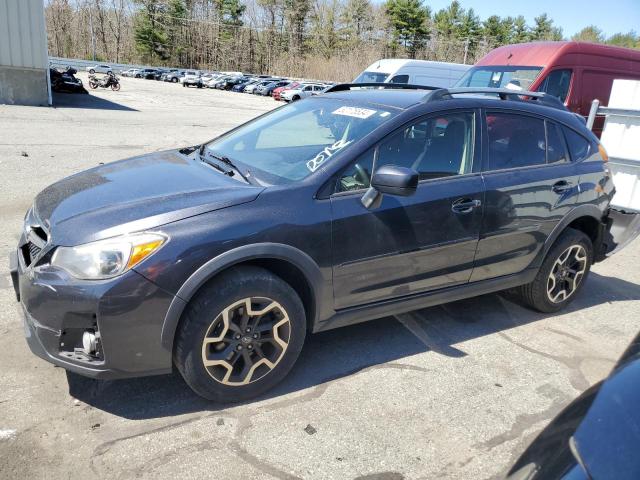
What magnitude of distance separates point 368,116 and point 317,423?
1971 mm

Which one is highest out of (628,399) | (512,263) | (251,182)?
(251,182)

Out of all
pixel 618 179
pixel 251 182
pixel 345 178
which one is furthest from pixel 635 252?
pixel 251 182

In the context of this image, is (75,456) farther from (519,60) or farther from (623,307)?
(519,60)

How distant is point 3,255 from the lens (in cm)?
477

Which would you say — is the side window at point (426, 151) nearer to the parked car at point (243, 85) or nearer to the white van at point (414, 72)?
the white van at point (414, 72)

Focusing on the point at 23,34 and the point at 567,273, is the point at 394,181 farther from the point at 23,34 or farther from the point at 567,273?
the point at 23,34

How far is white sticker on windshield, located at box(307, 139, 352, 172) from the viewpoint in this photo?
125 inches

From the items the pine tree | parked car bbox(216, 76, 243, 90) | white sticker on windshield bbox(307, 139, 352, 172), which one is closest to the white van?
white sticker on windshield bbox(307, 139, 352, 172)

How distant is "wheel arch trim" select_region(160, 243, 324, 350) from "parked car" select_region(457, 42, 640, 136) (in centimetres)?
808

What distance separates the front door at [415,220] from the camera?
10.2 feet

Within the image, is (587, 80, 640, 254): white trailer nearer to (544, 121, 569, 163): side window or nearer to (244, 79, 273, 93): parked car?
(544, 121, 569, 163): side window

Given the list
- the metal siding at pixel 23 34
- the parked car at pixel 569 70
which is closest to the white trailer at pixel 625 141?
the parked car at pixel 569 70

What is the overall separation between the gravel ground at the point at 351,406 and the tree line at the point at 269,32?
74.6m

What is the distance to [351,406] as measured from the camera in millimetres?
2979
